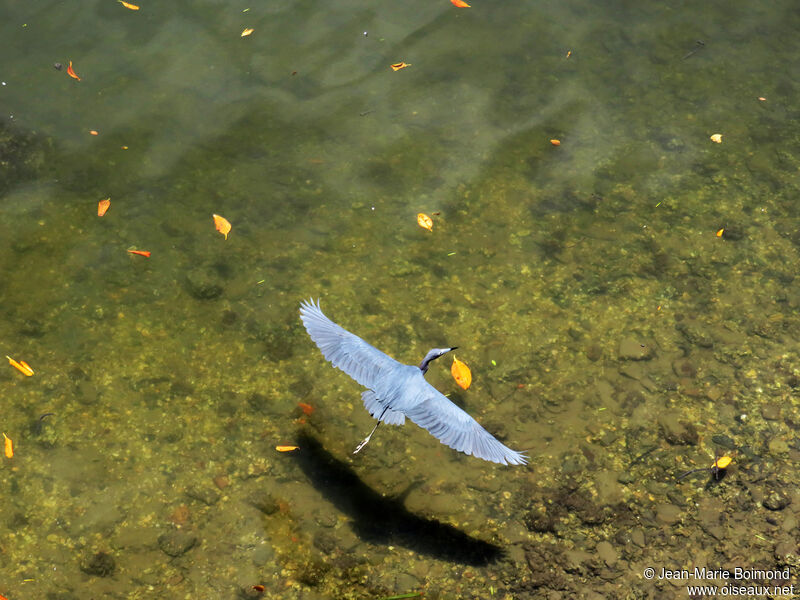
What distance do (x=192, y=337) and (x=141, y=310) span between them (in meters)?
0.46

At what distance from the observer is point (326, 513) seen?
4191 mm

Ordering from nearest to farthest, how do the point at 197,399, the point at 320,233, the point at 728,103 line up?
the point at 197,399 < the point at 320,233 < the point at 728,103

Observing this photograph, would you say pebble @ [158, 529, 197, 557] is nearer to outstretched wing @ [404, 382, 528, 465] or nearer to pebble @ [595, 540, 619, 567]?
outstretched wing @ [404, 382, 528, 465]

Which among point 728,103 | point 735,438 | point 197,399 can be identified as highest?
point 728,103

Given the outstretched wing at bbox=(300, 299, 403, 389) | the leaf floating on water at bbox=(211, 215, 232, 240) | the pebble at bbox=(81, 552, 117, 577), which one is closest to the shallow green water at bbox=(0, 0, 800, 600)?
the pebble at bbox=(81, 552, 117, 577)

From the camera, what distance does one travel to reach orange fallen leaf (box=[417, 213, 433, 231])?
18.5ft

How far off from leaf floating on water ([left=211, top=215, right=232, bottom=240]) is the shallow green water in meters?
0.11

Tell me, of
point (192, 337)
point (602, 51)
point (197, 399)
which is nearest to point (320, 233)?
point (192, 337)

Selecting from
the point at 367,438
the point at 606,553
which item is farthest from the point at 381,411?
the point at 606,553

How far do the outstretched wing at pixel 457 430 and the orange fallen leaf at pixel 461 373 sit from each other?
2.76 feet

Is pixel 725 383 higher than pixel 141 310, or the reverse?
pixel 141 310

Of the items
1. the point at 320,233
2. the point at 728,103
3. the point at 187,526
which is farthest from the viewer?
the point at 728,103

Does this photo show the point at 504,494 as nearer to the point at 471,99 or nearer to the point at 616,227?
the point at 616,227

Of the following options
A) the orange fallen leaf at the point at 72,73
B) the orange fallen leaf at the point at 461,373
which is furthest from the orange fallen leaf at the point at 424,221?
the orange fallen leaf at the point at 72,73
